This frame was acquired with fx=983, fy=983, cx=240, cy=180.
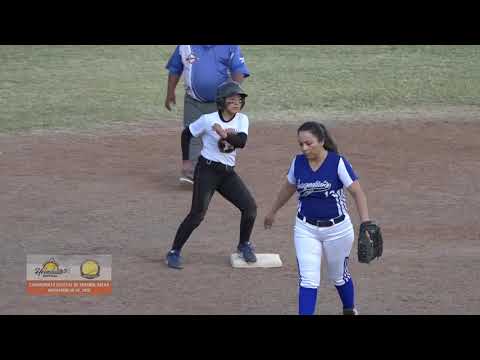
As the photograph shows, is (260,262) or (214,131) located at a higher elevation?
(214,131)

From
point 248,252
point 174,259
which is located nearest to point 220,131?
point 248,252

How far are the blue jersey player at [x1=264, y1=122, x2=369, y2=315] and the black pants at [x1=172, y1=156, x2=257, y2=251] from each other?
171 cm

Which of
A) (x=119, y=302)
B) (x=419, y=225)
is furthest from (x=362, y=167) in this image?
(x=119, y=302)

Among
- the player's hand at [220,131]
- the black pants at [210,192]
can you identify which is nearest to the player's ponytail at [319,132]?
the player's hand at [220,131]

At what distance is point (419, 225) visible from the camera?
1131 cm

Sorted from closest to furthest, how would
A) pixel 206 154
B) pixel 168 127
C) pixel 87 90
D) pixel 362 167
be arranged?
pixel 206 154 < pixel 362 167 < pixel 168 127 < pixel 87 90

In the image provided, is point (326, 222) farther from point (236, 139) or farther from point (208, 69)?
point (208, 69)

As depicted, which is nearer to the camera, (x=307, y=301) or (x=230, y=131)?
(x=307, y=301)

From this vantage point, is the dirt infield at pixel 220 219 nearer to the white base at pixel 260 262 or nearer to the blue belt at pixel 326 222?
the white base at pixel 260 262

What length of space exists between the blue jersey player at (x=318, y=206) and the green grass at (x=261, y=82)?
8794 millimetres

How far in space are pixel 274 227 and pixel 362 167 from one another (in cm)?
284

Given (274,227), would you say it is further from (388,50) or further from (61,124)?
(388,50)

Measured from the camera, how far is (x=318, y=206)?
7891 millimetres
